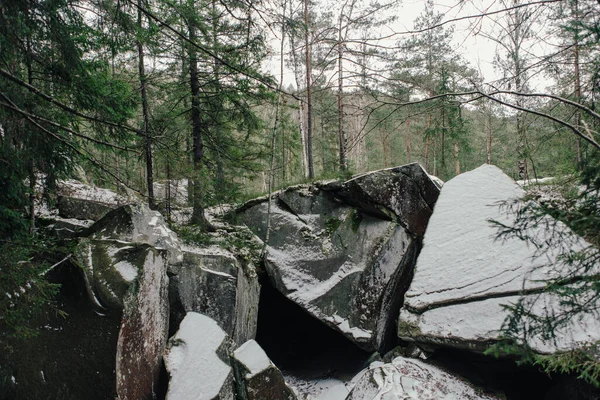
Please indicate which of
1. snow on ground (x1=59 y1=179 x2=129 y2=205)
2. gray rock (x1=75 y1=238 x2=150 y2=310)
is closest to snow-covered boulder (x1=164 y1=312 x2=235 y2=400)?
gray rock (x1=75 y1=238 x2=150 y2=310)

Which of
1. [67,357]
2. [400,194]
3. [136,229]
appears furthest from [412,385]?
[136,229]

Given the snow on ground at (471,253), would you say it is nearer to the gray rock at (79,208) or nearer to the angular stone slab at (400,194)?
the angular stone slab at (400,194)

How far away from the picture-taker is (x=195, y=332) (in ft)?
17.5

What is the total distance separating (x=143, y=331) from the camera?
185 inches

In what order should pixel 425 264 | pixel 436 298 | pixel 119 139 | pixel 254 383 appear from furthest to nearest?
pixel 425 264
pixel 436 298
pixel 254 383
pixel 119 139

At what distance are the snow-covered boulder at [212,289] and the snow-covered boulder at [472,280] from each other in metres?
3.33

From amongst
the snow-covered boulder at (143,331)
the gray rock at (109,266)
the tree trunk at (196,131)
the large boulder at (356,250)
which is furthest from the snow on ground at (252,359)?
the tree trunk at (196,131)

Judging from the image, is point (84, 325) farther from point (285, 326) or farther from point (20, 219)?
point (285, 326)

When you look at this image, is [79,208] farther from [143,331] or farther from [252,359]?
[252,359]

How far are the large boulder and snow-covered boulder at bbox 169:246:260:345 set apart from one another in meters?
1.37

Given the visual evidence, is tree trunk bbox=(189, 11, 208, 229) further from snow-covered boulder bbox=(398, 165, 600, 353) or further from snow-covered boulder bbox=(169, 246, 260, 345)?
snow-covered boulder bbox=(398, 165, 600, 353)

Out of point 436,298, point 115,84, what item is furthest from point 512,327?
point 115,84

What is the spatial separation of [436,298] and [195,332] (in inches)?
166

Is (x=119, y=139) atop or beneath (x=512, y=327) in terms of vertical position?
atop
